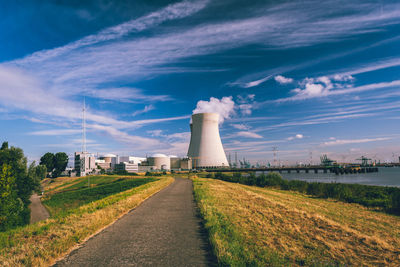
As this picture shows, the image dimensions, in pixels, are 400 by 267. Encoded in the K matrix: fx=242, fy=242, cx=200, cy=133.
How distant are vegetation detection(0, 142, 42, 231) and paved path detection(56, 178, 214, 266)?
20786 mm

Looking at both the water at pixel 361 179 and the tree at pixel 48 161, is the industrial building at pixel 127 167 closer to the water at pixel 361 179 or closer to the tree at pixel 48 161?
the tree at pixel 48 161

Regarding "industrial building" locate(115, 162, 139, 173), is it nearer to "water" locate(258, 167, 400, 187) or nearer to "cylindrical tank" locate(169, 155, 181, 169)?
"cylindrical tank" locate(169, 155, 181, 169)

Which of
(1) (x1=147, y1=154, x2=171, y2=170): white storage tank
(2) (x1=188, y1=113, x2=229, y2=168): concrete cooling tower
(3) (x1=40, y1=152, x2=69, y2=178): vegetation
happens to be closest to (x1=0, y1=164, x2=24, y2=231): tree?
Result: (2) (x1=188, y1=113, x2=229, y2=168): concrete cooling tower

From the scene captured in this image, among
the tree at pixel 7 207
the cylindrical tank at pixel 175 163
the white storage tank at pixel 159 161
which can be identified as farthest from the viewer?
the cylindrical tank at pixel 175 163

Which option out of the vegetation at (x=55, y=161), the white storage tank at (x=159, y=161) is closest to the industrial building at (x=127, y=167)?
the white storage tank at (x=159, y=161)

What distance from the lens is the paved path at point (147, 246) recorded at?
180 inches

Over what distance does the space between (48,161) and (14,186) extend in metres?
66.8

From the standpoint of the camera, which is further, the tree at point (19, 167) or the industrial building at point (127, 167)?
the industrial building at point (127, 167)

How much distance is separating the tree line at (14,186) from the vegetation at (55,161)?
142ft

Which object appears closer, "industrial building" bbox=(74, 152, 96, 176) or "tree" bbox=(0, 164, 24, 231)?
"tree" bbox=(0, 164, 24, 231)

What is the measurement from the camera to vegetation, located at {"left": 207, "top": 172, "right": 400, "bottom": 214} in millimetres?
15648

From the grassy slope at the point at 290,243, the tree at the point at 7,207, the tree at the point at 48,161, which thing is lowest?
the tree at the point at 7,207

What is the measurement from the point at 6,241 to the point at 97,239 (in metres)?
2.10

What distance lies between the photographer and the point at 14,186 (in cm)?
3058
